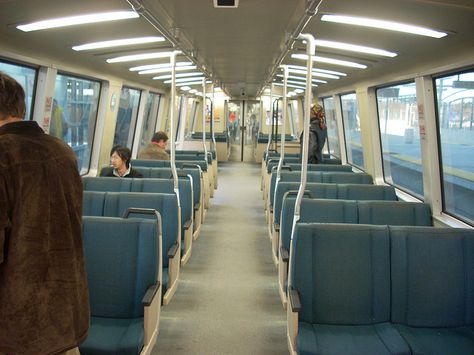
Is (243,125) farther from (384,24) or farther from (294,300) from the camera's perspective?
(294,300)

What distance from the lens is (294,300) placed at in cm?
246

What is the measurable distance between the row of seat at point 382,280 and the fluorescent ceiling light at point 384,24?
1544 millimetres

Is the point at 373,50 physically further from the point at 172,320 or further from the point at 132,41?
the point at 172,320

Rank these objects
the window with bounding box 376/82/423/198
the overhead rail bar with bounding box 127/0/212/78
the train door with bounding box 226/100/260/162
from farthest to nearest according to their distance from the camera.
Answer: the train door with bounding box 226/100/260/162 < the window with bounding box 376/82/423/198 < the overhead rail bar with bounding box 127/0/212/78

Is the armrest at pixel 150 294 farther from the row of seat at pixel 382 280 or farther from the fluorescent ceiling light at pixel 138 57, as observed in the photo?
the fluorescent ceiling light at pixel 138 57

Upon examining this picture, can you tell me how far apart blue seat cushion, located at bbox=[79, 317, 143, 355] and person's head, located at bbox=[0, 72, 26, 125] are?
1.35 meters

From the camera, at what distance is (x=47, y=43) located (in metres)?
4.19

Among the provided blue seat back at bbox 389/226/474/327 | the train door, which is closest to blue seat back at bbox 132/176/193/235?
blue seat back at bbox 389/226/474/327

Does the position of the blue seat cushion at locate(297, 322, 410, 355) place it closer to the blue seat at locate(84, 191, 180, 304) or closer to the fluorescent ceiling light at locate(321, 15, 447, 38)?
the blue seat at locate(84, 191, 180, 304)

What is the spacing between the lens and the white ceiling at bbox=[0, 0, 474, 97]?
2.86m

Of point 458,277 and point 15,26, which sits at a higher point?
point 15,26

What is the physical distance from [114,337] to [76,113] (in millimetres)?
4981

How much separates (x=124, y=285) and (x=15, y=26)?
2.30 m

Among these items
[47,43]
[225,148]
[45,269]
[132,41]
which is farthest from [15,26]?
[225,148]
